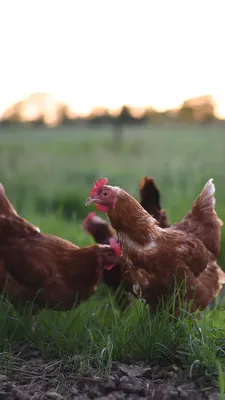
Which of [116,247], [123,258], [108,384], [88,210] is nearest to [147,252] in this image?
[123,258]

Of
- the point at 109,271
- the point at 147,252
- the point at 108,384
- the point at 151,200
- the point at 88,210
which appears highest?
the point at 151,200

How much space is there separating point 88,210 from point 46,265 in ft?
14.2

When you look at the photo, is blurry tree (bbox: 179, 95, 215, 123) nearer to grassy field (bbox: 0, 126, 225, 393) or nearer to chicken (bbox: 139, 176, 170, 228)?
grassy field (bbox: 0, 126, 225, 393)

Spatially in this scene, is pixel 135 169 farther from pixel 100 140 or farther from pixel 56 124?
pixel 56 124

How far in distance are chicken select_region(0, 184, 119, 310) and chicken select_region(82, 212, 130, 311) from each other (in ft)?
0.94

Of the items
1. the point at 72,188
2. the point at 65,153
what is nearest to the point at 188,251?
the point at 72,188

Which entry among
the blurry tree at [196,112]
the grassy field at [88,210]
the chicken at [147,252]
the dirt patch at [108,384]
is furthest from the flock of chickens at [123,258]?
the blurry tree at [196,112]

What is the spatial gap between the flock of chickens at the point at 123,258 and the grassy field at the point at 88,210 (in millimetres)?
137

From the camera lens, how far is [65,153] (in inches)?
648

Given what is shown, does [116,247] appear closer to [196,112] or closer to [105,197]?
[105,197]

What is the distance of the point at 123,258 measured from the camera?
3318 millimetres

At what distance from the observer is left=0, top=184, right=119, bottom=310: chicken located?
12.2 feet

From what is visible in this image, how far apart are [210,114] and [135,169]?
1573 centimetres

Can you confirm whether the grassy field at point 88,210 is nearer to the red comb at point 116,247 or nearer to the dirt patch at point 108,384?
the dirt patch at point 108,384
